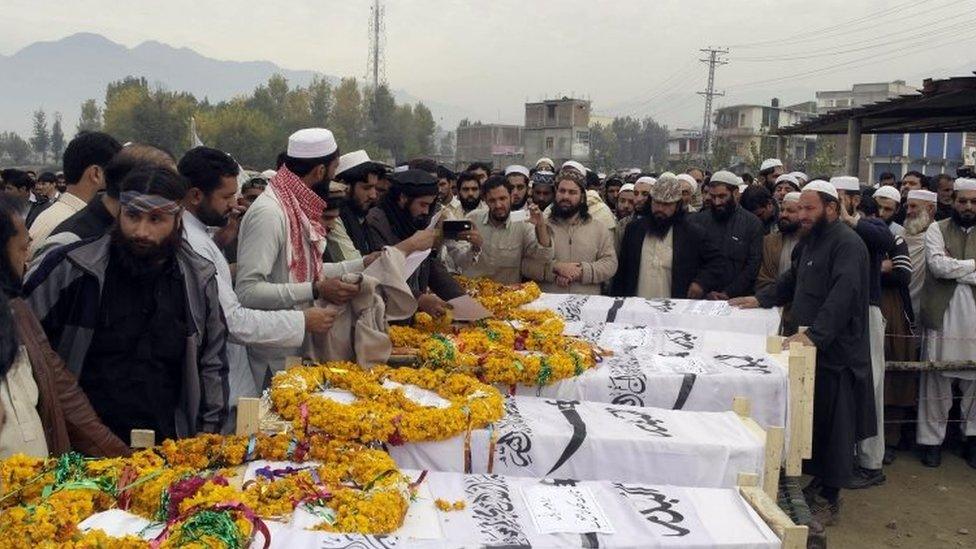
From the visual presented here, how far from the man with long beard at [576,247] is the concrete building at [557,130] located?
2525 inches

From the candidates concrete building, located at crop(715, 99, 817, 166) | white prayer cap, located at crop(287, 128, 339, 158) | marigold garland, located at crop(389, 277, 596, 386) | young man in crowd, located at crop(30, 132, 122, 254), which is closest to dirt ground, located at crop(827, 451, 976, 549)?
marigold garland, located at crop(389, 277, 596, 386)

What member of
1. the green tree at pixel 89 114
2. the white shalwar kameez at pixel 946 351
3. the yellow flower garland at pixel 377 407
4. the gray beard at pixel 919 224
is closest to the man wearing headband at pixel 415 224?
the yellow flower garland at pixel 377 407

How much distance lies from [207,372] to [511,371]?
1536 millimetres

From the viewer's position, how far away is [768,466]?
3568mm

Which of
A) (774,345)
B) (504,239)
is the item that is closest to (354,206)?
(504,239)

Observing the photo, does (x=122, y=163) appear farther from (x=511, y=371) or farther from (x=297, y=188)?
(x=511, y=371)

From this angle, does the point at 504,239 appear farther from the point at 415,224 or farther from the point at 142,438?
the point at 142,438

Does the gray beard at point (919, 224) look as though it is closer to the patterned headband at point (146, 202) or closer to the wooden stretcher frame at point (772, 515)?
the wooden stretcher frame at point (772, 515)

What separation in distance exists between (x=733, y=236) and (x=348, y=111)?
8447cm

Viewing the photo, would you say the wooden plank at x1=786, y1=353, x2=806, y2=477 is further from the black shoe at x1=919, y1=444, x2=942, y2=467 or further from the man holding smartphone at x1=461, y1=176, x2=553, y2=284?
the black shoe at x1=919, y1=444, x2=942, y2=467

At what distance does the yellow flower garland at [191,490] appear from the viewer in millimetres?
2432

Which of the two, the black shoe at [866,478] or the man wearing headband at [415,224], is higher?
the man wearing headband at [415,224]

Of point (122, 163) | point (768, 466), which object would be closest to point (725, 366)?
point (768, 466)

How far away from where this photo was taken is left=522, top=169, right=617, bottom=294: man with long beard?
22.1 feet
